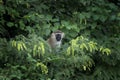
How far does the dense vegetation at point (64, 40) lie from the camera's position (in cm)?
724

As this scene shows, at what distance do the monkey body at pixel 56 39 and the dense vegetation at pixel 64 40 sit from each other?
5.4 inches

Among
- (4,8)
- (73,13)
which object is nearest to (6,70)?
(4,8)

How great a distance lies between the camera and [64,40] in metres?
8.49

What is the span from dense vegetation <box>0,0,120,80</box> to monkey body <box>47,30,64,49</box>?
0.45 ft

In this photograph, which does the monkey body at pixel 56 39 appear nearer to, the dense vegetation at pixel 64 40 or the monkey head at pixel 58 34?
the monkey head at pixel 58 34

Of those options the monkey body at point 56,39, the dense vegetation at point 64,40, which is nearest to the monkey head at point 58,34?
the monkey body at point 56,39

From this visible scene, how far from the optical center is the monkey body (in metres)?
8.10

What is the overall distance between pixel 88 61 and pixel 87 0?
1788 mm

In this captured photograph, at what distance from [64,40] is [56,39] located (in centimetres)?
29

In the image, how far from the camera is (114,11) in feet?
28.1

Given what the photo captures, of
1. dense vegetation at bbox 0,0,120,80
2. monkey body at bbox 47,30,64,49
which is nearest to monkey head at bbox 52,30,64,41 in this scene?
monkey body at bbox 47,30,64,49

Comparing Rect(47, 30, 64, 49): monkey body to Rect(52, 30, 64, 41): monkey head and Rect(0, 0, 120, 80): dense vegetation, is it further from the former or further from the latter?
Rect(0, 0, 120, 80): dense vegetation

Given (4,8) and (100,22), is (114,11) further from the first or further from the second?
(4,8)

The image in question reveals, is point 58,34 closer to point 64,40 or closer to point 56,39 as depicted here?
point 56,39
